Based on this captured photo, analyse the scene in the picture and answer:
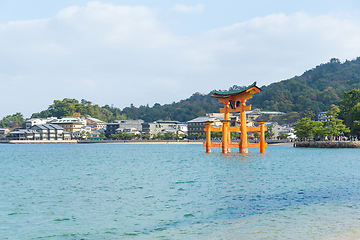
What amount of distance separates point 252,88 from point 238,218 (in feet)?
117

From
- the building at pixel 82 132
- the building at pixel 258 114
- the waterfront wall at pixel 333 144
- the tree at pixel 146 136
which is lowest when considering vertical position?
the waterfront wall at pixel 333 144

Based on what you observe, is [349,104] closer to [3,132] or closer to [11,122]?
[3,132]

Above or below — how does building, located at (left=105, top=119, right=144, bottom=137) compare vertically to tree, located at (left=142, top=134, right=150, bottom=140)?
above

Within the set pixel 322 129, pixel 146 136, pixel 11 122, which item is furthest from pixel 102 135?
pixel 322 129

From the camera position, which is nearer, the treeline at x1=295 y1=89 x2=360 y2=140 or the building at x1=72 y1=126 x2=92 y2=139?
the treeline at x1=295 y1=89 x2=360 y2=140

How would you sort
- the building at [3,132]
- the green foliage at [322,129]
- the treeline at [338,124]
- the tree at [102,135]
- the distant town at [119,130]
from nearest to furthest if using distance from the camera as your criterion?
the green foliage at [322,129]
the treeline at [338,124]
the distant town at [119,130]
the tree at [102,135]
the building at [3,132]

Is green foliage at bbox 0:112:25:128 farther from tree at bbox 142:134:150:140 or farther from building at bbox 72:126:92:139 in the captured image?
tree at bbox 142:134:150:140

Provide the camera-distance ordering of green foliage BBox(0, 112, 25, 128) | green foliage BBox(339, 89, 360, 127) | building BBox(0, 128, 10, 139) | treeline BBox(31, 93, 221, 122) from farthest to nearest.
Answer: treeline BBox(31, 93, 221, 122)
green foliage BBox(0, 112, 25, 128)
building BBox(0, 128, 10, 139)
green foliage BBox(339, 89, 360, 127)

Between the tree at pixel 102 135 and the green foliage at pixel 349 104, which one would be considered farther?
the tree at pixel 102 135

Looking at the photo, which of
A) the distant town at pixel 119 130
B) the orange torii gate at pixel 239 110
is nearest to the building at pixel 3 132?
the distant town at pixel 119 130

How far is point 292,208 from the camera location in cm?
1566

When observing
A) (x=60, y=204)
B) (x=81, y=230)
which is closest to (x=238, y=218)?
(x=81, y=230)

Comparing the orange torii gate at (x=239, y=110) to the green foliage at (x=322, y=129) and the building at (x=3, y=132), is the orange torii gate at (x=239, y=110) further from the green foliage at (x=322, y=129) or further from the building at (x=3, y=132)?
the building at (x=3, y=132)

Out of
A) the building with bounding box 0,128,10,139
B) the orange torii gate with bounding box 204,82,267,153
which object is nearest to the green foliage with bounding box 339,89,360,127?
the orange torii gate with bounding box 204,82,267,153
